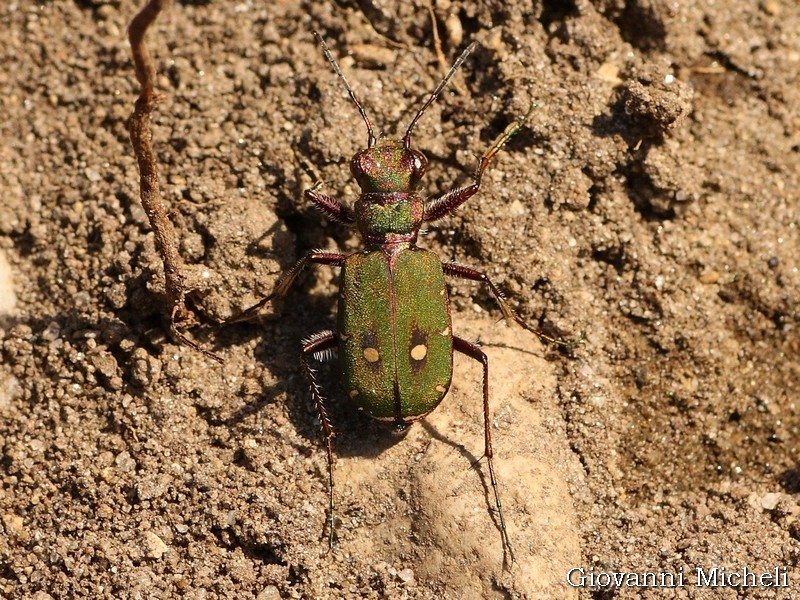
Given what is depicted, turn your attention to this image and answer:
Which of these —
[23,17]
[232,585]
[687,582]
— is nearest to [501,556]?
[687,582]

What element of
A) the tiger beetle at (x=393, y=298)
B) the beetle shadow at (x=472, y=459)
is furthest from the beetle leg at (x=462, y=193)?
the beetle shadow at (x=472, y=459)

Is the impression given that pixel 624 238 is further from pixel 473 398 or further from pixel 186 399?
pixel 186 399

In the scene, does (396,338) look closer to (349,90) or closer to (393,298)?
(393,298)

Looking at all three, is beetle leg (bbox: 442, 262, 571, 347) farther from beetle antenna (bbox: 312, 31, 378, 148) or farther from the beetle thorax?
beetle antenna (bbox: 312, 31, 378, 148)

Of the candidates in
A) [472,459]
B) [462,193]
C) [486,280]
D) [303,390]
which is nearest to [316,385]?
[303,390]

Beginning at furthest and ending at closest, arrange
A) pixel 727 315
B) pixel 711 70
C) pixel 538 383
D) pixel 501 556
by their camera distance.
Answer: pixel 711 70 < pixel 727 315 < pixel 538 383 < pixel 501 556
